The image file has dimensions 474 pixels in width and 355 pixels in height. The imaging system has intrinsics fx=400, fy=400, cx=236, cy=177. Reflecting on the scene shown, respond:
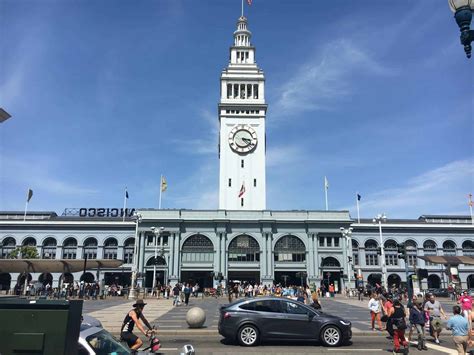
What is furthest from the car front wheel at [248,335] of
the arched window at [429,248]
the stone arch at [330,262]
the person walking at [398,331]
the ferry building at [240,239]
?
the arched window at [429,248]

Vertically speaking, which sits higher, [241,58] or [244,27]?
[244,27]

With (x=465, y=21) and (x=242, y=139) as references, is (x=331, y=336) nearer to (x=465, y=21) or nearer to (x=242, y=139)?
(x=465, y=21)

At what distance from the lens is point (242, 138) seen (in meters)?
76.7

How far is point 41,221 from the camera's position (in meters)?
69.9

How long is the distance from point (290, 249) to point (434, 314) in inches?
1942

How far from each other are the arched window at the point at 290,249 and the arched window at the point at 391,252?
55.7 ft

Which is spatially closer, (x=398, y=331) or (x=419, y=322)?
(x=398, y=331)

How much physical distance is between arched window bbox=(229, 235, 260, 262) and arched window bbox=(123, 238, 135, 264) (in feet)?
57.7

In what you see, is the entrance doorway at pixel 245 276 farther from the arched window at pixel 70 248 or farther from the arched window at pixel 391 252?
the arched window at pixel 70 248

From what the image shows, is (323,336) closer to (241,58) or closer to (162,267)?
(162,267)

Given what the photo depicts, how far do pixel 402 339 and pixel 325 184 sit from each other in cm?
5991

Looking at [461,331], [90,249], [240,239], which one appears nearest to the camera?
[461,331]

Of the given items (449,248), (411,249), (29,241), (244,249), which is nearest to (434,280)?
(449,248)

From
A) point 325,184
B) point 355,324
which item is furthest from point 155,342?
point 325,184
